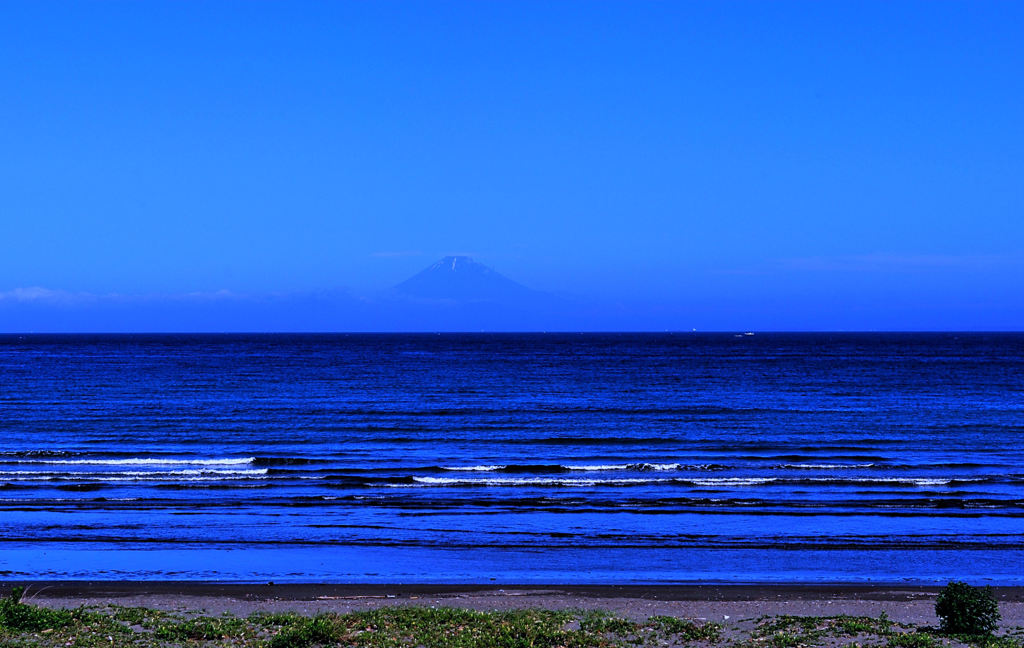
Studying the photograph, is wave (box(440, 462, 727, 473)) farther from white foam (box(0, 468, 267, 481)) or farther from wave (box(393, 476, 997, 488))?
white foam (box(0, 468, 267, 481))

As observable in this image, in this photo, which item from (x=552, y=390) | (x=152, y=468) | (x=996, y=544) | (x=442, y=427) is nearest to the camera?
(x=996, y=544)

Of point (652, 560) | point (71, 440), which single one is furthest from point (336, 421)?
point (652, 560)

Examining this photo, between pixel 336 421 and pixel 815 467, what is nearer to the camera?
pixel 815 467

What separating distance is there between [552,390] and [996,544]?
47161 mm

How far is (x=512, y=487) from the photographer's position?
27406 mm

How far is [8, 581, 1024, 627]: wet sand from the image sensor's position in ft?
46.3

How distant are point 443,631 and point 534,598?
9.52 feet

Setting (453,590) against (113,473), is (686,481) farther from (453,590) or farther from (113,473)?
(113,473)

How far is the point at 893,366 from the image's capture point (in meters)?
101

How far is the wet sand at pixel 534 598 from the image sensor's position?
1412 cm

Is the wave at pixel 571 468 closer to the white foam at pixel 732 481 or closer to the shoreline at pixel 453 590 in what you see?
the white foam at pixel 732 481

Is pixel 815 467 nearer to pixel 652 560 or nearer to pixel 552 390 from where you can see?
pixel 652 560

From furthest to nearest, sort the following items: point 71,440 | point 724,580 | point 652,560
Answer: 1. point 71,440
2. point 652,560
3. point 724,580

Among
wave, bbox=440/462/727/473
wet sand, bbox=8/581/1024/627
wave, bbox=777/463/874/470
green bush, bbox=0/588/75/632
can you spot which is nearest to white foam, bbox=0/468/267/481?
wave, bbox=440/462/727/473
